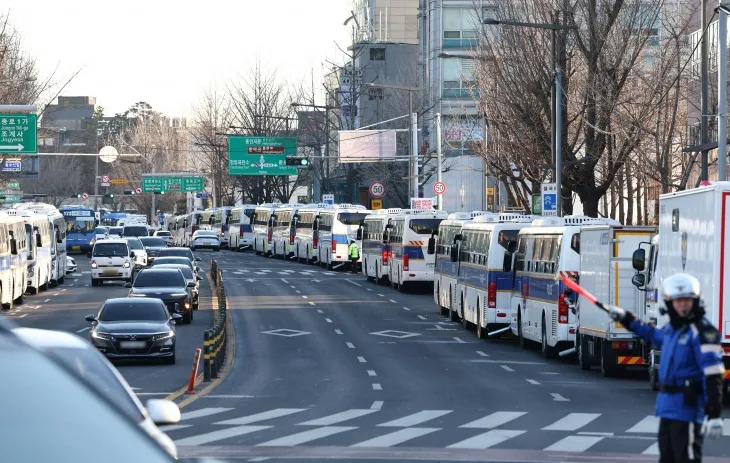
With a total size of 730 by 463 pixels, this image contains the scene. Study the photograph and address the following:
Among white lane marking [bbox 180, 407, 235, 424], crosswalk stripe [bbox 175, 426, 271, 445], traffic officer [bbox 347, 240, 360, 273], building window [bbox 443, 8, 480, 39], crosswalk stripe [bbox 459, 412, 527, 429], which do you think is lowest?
white lane marking [bbox 180, 407, 235, 424]

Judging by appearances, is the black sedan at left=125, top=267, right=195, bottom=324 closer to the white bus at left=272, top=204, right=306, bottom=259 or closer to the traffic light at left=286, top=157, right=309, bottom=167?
the traffic light at left=286, top=157, right=309, bottom=167

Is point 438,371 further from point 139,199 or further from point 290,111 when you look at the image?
point 139,199

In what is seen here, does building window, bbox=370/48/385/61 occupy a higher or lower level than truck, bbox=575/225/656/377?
higher

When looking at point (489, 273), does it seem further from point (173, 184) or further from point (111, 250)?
point (173, 184)

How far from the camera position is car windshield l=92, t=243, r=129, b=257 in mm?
58156

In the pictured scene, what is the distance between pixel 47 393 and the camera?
4.59 m

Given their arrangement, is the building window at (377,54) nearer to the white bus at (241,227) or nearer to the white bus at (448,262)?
the white bus at (241,227)

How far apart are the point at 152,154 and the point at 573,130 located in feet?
368

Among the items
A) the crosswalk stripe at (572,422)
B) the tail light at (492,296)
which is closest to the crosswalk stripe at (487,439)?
the crosswalk stripe at (572,422)

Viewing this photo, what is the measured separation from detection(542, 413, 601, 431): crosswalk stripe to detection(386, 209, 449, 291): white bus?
32.5m

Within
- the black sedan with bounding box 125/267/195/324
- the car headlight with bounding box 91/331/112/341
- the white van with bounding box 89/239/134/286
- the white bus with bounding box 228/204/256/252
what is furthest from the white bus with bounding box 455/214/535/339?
the white bus with bounding box 228/204/256/252

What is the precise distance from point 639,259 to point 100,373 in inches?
724

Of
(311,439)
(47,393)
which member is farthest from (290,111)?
(47,393)

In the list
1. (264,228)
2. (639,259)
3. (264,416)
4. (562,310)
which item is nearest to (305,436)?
(264,416)
